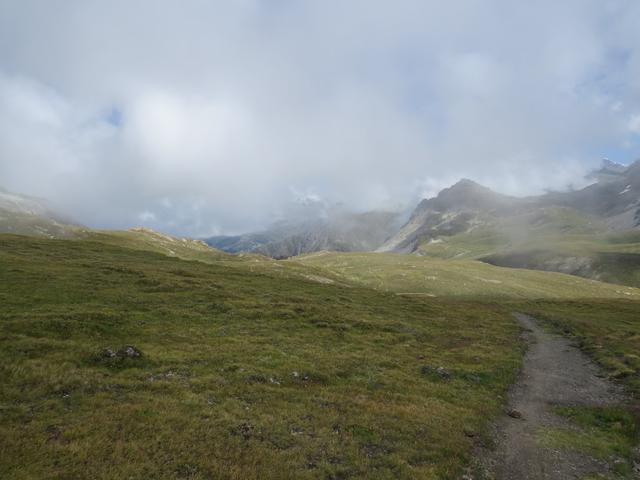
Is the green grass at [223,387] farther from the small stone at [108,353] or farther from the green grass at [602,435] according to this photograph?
the green grass at [602,435]

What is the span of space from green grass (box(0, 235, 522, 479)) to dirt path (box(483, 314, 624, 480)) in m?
1.40

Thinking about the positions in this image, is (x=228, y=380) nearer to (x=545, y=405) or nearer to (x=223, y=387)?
(x=223, y=387)

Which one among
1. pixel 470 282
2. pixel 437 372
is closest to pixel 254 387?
pixel 437 372

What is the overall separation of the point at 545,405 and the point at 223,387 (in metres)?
21.7

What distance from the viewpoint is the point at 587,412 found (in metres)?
24.6

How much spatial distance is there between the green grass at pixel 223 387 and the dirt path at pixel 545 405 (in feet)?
4.58

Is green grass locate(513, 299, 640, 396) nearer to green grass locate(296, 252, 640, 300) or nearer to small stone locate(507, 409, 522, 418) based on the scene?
small stone locate(507, 409, 522, 418)

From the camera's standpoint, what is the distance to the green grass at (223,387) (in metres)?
15.2

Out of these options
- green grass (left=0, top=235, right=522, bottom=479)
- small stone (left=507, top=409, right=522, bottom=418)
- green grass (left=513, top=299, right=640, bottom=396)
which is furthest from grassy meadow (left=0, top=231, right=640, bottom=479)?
green grass (left=513, top=299, right=640, bottom=396)

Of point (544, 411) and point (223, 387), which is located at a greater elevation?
point (223, 387)

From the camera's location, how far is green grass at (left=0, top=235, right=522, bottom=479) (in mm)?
15242

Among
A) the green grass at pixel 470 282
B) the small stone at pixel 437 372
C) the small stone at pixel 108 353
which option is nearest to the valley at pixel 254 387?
the small stone at pixel 108 353

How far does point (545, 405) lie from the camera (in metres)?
25.9

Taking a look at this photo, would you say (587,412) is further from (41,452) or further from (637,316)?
(637,316)
